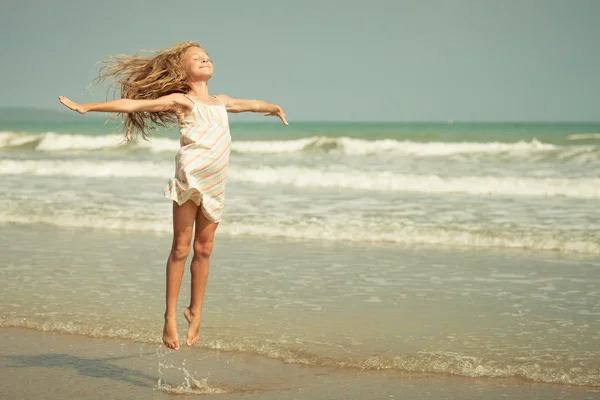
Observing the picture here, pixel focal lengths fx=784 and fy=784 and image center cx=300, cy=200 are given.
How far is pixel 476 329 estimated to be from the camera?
557cm

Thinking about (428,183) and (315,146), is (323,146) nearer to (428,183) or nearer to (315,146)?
(315,146)

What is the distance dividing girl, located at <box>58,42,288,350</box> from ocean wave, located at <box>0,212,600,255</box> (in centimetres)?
507

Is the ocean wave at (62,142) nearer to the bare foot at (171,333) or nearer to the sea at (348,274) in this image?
the sea at (348,274)

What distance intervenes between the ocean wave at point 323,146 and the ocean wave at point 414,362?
846 inches

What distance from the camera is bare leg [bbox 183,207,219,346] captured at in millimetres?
4504

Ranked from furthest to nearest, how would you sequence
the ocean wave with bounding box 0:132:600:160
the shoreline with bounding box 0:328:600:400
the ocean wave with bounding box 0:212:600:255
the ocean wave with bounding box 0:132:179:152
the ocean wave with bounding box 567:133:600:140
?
the ocean wave with bounding box 0:132:179:152 < the ocean wave with bounding box 567:133:600:140 < the ocean wave with bounding box 0:132:600:160 < the ocean wave with bounding box 0:212:600:255 < the shoreline with bounding box 0:328:600:400

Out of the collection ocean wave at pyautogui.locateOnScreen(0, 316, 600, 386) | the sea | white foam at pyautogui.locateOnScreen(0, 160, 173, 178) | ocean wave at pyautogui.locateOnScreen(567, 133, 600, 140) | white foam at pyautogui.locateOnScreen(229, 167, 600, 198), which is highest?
ocean wave at pyautogui.locateOnScreen(567, 133, 600, 140)

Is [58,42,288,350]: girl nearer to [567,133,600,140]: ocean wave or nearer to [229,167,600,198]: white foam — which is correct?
[229,167,600,198]: white foam

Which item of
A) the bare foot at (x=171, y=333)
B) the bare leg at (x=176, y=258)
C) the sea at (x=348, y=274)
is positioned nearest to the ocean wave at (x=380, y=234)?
the sea at (x=348, y=274)

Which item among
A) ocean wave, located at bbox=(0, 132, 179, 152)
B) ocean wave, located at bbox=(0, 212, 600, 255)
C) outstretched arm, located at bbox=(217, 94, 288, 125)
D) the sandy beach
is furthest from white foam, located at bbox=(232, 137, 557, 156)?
outstretched arm, located at bbox=(217, 94, 288, 125)

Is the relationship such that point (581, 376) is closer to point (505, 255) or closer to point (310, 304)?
point (310, 304)

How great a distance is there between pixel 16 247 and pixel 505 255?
18.0 feet

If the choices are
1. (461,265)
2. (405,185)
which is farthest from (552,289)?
(405,185)

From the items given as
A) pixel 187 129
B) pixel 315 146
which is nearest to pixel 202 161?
pixel 187 129
